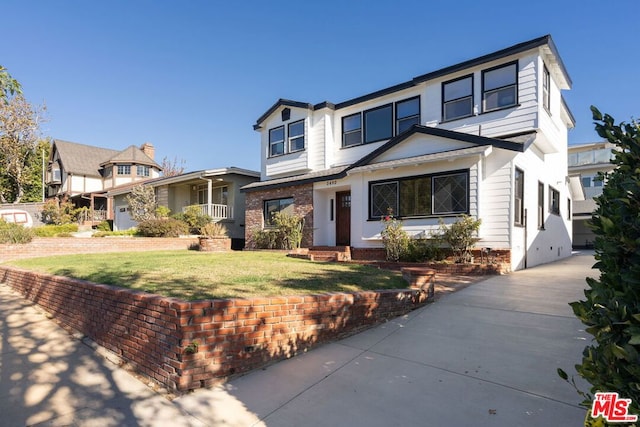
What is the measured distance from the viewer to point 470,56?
12.5 m

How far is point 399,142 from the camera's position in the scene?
12656 millimetres

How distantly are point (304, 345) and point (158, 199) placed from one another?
22149 millimetres

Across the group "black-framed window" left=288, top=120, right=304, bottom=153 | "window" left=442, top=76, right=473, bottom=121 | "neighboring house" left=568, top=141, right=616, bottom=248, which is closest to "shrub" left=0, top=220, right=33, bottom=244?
"black-framed window" left=288, top=120, right=304, bottom=153

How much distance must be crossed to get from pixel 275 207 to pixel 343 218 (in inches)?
148

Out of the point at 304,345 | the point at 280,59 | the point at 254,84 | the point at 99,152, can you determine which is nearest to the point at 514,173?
the point at 304,345

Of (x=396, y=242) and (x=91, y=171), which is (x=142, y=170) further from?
(x=396, y=242)

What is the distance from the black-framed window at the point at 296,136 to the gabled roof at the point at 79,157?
27.9 m

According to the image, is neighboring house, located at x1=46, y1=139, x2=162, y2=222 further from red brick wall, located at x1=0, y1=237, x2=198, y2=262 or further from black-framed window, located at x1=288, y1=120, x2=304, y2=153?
black-framed window, located at x1=288, y1=120, x2=304, y2=153

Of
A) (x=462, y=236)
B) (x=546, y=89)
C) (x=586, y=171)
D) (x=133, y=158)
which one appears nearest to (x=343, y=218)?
(x=462, y=236)

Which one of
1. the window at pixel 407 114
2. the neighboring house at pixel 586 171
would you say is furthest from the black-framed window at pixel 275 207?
the neighboring house at pixel 586 171

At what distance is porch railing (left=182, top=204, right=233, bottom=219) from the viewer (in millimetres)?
20114

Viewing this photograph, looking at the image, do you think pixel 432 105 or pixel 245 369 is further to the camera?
pixel 432 105

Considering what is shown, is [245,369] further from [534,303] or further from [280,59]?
[280,59]

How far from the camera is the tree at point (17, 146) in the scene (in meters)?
31.2
